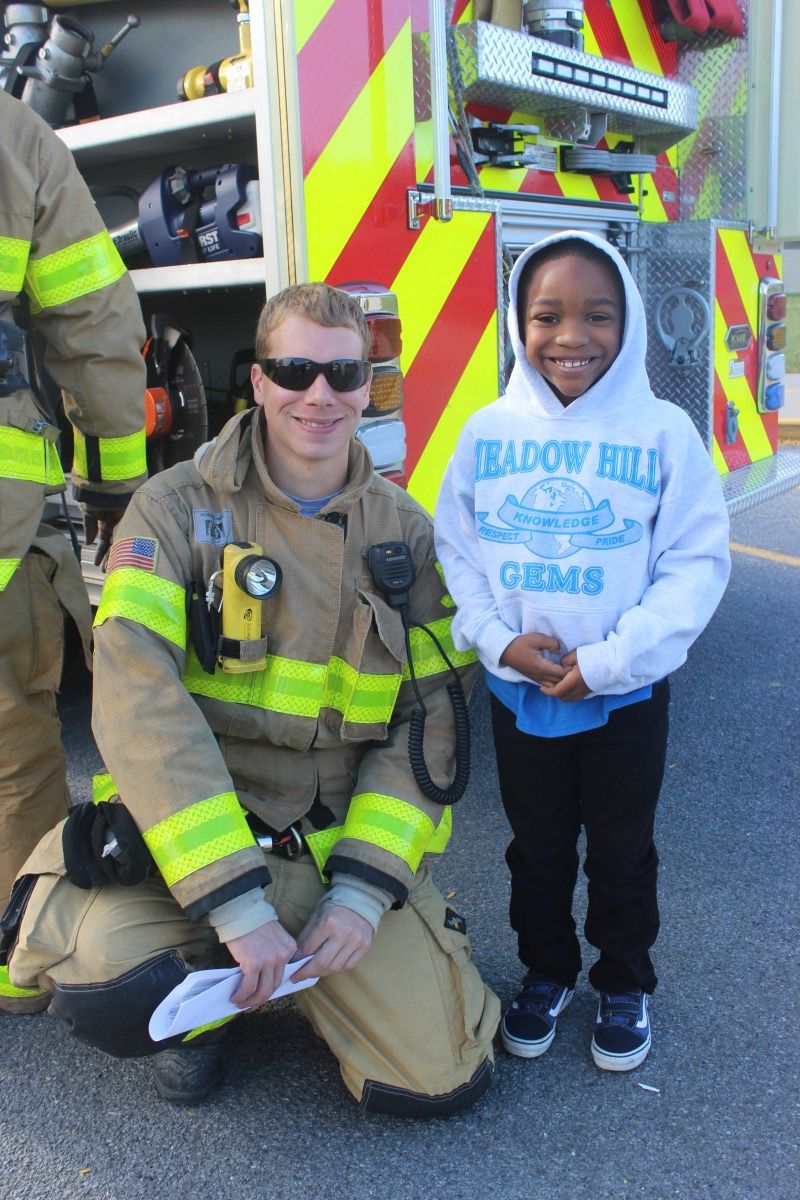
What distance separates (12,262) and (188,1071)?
1419mm

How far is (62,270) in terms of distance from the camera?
220 cm

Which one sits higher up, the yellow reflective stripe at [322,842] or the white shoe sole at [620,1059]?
the yellow reflective stripe at [322,842]

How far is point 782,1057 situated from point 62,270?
1.89 metres

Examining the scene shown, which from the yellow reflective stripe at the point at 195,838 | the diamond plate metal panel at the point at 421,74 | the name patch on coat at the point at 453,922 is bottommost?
the name patch on coat at the point at 453,922

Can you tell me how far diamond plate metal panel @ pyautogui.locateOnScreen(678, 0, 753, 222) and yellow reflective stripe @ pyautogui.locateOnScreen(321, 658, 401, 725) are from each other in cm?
265

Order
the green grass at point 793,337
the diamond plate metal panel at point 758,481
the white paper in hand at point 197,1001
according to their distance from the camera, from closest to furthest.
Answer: the white paper in hand at point 197,1001 → the diamond plate metal panel at point 758,481 → the green grass at point 793,337

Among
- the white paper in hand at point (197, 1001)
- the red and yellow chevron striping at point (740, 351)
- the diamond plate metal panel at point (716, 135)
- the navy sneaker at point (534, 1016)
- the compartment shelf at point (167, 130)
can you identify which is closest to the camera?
the white paper in hand at point (197, 1001)

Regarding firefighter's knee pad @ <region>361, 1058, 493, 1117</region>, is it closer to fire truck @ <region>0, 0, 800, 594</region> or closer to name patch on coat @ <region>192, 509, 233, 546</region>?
name patch on coat @ <region>192, 509, 233, 546</region>

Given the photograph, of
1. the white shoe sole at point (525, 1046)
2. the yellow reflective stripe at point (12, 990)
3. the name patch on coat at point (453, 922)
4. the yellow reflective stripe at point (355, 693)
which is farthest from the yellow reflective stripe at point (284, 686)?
the yellow reflective stripe at point (12, 990)

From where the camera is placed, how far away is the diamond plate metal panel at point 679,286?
12.4ft

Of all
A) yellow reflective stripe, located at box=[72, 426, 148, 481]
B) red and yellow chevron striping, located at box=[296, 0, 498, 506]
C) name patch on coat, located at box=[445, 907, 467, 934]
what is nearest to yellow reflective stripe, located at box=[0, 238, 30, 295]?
yellow reflective stripe, located at box=[72, 426, 148, 481]

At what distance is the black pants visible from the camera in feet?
6.30

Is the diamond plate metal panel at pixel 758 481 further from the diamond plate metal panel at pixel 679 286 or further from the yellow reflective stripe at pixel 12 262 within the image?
the yellow reflective stripe at pixel 12 262

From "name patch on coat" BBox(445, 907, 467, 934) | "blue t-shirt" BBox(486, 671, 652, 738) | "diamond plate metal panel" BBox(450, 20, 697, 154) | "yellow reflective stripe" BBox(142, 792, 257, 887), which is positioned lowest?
"name patch on coat" BBox(445, 907, 467, 934)
